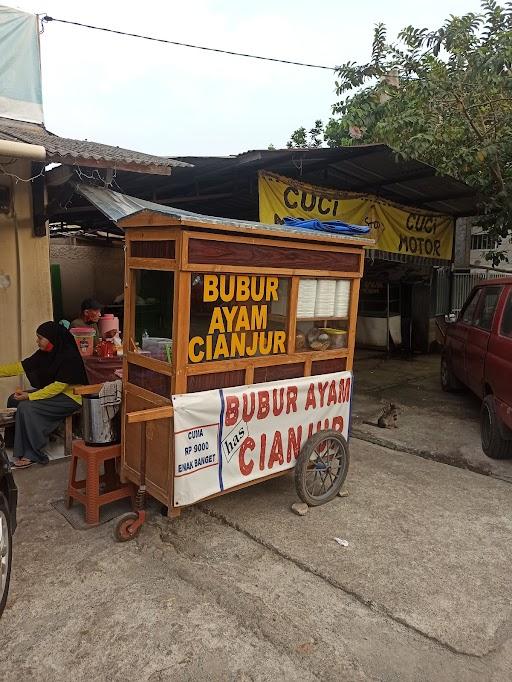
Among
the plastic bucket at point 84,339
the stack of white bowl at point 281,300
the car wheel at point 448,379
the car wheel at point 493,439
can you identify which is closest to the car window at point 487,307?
the car wheel at point 493,439

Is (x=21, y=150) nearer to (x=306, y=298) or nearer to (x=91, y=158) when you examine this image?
(x=91, y=158)

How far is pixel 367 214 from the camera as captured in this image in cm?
784

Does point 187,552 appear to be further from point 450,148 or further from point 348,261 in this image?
point 450,148

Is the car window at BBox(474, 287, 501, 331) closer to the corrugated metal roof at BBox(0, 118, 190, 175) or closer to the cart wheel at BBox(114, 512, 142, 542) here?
the corrugated metal roof at BBox(0, 118, 190, 175)

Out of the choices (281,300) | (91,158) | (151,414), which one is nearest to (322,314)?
(281,300)

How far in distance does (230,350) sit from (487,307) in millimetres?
3709

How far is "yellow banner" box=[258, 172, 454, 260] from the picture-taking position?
21.2 ft

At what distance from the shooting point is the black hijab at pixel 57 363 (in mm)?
4629

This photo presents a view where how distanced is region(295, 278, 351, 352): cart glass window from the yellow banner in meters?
2.59

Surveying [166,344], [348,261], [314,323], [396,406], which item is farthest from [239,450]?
[396,406]

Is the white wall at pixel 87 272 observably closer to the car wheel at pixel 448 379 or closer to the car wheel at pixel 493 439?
the car wheel at pixel 448 379

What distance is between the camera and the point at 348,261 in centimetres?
402

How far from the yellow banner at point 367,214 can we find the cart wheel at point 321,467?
3.30 m

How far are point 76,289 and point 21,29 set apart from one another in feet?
19.0
